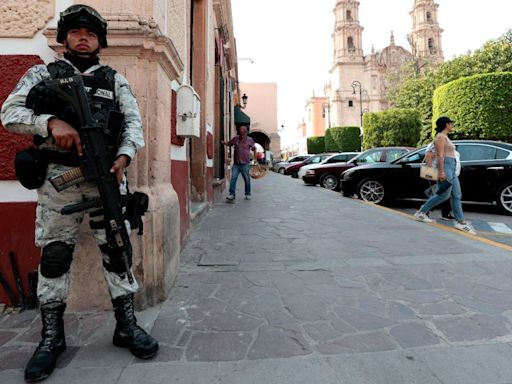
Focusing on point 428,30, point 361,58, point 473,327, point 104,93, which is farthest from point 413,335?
point 428,30

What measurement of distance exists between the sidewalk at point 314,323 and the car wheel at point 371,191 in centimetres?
439

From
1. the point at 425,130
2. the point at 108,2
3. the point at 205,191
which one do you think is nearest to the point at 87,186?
the point at 108,2

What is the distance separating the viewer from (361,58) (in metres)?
76.1

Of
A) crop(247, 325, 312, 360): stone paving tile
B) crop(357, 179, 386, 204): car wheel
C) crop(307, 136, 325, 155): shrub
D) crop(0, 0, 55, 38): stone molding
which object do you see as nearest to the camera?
crop(247, 325, 312, 360): stone paving tile

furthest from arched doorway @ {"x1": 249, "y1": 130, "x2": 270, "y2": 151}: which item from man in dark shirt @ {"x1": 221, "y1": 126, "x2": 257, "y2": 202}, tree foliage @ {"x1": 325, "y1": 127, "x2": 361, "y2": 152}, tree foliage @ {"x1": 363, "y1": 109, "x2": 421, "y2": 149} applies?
man in dark shirt @ {"x1": 221, "y1": 126, "x2": 257, "y2": 202}

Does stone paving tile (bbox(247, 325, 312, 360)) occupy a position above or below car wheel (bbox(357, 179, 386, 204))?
below

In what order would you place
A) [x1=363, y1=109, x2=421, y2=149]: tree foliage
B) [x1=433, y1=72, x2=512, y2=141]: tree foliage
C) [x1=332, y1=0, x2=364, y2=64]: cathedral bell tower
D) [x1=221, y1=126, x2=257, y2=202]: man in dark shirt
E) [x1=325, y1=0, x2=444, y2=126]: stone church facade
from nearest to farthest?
[x1=221, y1=126, x2=257, y2=202]: man in dark shirt
[x1=433, y1=72, x2=512, y2=141]: tree foliage
[x1=363, y1=109, x2=421, y2=149]: tree foliage
[x1=332, y1=0, x2=364, y2=64]: cathedral bell tower
[x1=325, y1=0, x2=444, y2=126]: stone church facade

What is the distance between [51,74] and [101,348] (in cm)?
156

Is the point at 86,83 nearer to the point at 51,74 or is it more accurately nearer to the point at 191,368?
the point at 51,74

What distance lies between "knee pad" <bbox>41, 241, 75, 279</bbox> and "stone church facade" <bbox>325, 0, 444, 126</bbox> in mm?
78573

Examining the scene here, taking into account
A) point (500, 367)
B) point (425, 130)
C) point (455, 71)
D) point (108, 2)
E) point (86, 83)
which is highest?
point (455, 71)

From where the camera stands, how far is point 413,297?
2.80 metres

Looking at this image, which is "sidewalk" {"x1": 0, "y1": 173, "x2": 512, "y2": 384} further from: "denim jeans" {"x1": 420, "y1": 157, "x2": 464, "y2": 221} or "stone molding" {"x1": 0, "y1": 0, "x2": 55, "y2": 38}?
"stone molding" {"x1": 0, "y1": 0, "x2": 55, "y2": 38}

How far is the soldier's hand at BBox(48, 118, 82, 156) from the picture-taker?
1774 millimetres
